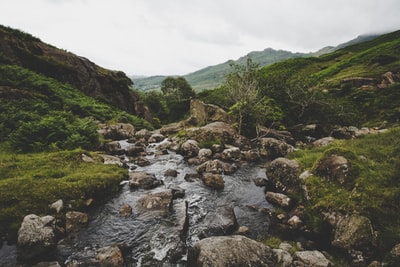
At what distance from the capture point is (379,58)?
64.1m

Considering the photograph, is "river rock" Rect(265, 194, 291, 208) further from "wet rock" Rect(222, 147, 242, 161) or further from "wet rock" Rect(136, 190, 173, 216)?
"wet rock" Rect(222, 147, 242, 161)

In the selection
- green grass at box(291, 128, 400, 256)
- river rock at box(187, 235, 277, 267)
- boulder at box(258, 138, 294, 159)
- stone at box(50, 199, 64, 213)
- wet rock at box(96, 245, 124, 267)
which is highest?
green grass at box(291, 128, 400, 256)

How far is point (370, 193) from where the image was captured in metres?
10.5

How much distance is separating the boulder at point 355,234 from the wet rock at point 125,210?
9.83 metres

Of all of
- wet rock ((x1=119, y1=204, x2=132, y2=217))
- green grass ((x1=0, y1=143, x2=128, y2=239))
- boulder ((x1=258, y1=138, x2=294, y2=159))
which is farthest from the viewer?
boulder ((x1=258, y1=138, x2=294, y2=159))

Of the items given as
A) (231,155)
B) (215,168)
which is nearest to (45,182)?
(215,168)

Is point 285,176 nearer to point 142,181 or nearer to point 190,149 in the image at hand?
point 142,181

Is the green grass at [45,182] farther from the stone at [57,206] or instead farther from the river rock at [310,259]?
the river rock at [310,259]

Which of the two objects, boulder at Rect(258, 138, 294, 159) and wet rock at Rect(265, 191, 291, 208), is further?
boulder at Rect(258, 138, 294, 159)

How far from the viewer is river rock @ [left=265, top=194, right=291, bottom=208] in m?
13.7

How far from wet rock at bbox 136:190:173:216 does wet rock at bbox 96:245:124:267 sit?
11.0 ft

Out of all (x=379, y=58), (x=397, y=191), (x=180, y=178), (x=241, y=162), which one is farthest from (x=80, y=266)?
(x=379, y=58)

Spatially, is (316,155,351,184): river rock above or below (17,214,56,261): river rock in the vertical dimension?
above

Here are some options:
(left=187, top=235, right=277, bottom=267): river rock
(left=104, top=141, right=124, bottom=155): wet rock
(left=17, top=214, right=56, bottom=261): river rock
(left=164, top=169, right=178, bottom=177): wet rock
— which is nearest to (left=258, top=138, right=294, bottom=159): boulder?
(left=164, top=169, right=178, bottom=177): wet rock
